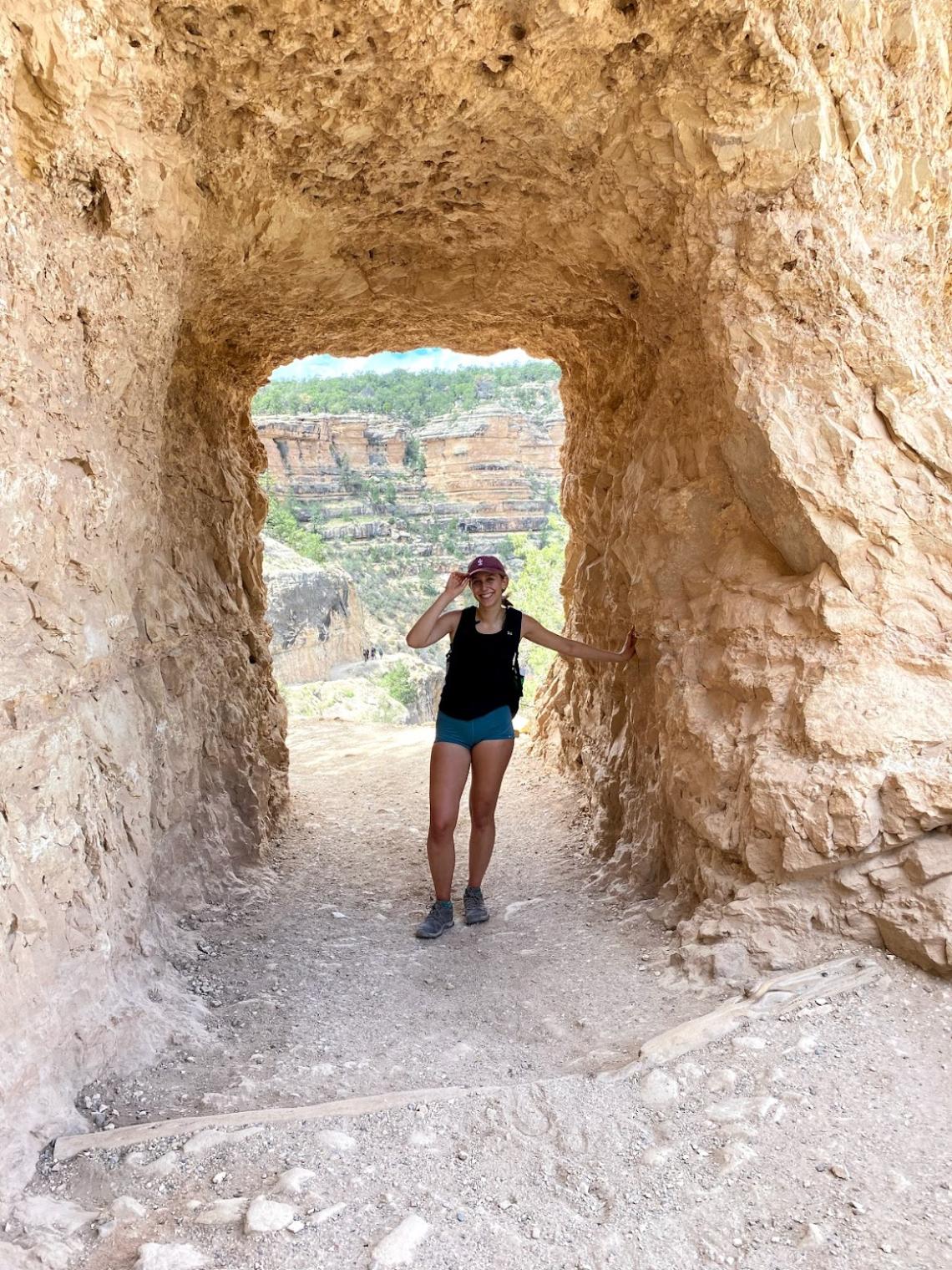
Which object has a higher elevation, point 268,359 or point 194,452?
point 268,359

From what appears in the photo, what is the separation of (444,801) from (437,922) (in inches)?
22.3

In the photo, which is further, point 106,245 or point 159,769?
point 159,769

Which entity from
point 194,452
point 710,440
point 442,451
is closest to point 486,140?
point 710,440

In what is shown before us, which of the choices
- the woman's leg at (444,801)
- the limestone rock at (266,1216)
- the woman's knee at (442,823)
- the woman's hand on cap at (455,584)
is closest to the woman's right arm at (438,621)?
the woman's hand on cap at (455,584)

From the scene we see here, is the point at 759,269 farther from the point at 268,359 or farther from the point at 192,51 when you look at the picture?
the point at 268,359

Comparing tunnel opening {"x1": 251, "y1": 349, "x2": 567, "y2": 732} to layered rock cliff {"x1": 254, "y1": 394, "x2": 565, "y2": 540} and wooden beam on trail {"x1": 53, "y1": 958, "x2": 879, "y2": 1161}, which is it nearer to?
layered rock cliff {"x1": 254, "y1": 394, "x2": 565, "y2": 540}

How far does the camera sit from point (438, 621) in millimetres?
3969

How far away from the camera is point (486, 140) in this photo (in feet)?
11.4

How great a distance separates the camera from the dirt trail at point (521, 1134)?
191cm

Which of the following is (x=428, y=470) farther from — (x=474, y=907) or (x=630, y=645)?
(x=474, y=907)

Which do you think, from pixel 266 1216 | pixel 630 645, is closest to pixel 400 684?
pixel 630 645

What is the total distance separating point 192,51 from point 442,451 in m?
41.1

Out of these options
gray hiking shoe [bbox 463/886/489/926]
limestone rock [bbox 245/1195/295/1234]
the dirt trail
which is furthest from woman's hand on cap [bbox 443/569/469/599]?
limestone rock [bbox 245/1195/295/1234]

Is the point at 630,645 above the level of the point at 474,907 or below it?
above
